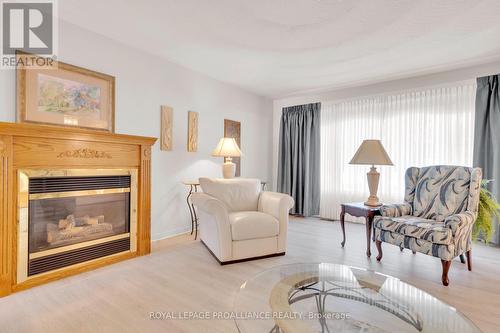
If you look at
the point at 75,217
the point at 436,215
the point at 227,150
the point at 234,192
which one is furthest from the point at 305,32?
the point at 75,217

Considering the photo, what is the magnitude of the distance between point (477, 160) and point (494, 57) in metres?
1.28

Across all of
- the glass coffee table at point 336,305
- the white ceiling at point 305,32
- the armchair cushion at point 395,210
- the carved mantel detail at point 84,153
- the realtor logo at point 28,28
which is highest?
the white ceiling at point 305,32

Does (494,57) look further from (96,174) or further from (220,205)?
(96,174)

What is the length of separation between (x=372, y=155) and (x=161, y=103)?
106 inches

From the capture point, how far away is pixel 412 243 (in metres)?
2.40

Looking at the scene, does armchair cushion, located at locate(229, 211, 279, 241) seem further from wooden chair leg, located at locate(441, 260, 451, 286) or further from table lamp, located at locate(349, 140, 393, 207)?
wooden chair leg, located at locate(441, 260, 451, 286)

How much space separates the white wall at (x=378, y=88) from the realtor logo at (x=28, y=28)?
384 cm

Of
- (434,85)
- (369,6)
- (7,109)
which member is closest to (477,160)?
(434,85)

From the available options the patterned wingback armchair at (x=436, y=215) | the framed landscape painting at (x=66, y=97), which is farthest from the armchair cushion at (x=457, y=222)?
the framed landscape painting at (x=66, y=97)

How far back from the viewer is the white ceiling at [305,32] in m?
2.27

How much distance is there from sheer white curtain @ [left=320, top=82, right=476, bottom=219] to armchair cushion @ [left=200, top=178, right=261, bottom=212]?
2.06 metres

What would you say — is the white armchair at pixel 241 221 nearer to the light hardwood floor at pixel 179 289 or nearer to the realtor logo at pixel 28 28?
the light hardwood floor at pixel 179 289

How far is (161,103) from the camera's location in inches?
135

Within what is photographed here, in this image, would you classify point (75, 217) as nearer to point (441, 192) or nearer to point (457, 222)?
point (457, 222)
